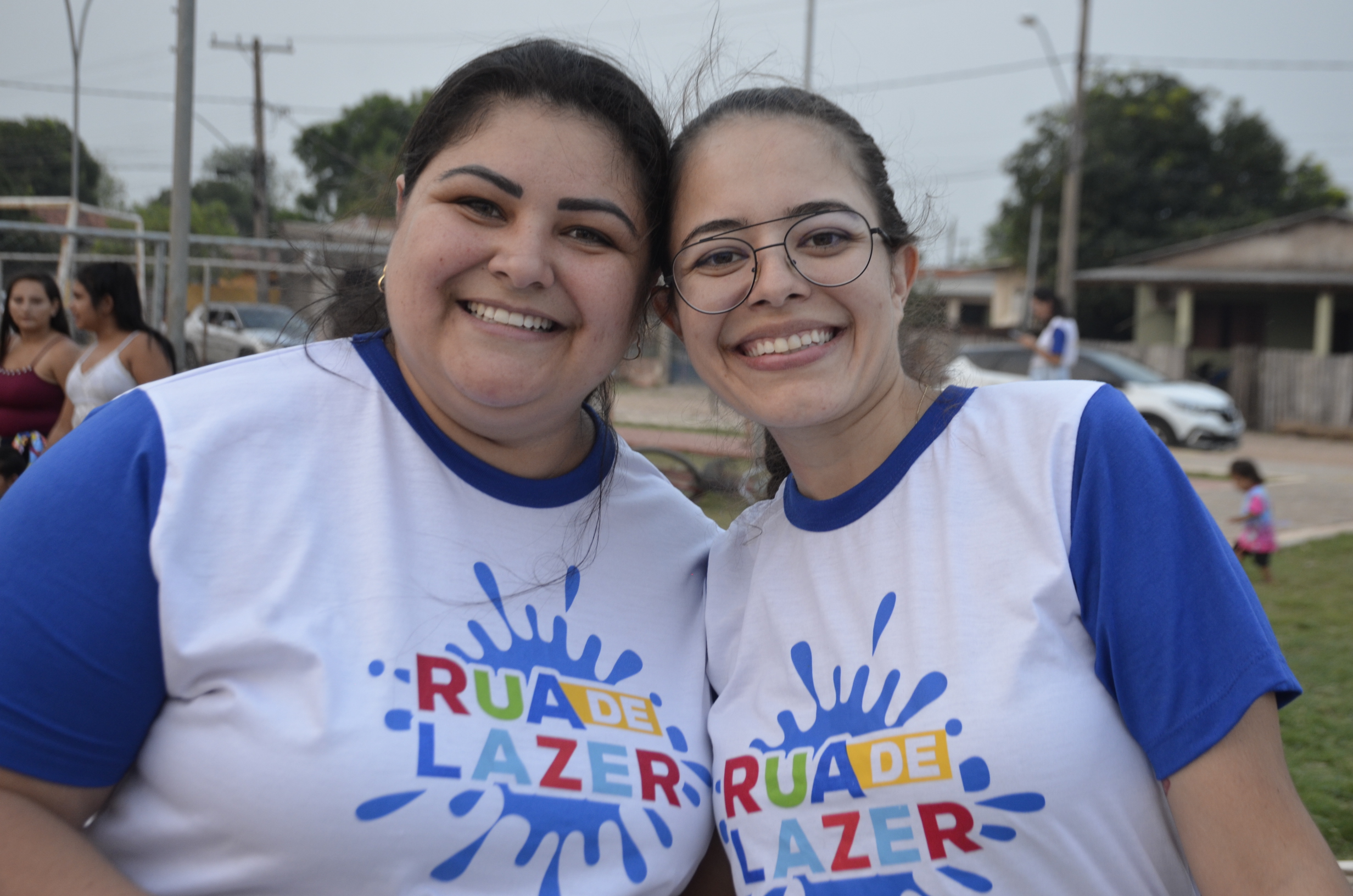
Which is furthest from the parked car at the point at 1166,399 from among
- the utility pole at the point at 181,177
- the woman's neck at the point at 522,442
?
the woman's neck at the point at 522,442

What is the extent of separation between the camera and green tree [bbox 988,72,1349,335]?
36688 mm

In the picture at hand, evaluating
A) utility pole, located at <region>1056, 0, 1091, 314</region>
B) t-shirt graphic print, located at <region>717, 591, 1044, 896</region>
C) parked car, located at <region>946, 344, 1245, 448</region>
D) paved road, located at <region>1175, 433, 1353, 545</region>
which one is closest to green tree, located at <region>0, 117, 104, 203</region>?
paved road, located at <region>1175, 433, 1353, 545</region>

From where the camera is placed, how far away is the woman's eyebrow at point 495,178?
5.62 ft

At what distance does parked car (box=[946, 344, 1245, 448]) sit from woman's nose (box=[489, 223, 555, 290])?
47.5 ft

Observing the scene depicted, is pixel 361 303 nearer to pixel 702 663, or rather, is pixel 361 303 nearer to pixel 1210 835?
pixel 702 663

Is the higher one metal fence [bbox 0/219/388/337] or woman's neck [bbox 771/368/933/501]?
metal fence [bbox 0/219/388/337]

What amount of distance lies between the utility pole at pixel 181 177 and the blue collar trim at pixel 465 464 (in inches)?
238

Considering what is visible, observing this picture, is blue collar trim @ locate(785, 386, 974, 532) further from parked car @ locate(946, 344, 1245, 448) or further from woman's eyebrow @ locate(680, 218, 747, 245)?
parked car @ locate(946, 344, 1245, 448)

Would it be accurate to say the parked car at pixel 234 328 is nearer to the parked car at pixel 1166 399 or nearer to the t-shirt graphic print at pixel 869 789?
the parked car at pixel 1166 399

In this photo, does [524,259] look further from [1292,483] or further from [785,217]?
[1292,483]

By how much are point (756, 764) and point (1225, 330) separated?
31.0 meters

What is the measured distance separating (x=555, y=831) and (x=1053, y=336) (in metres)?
10.3

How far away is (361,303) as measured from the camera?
214 cm

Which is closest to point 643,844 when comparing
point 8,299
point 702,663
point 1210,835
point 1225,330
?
point 702,663
